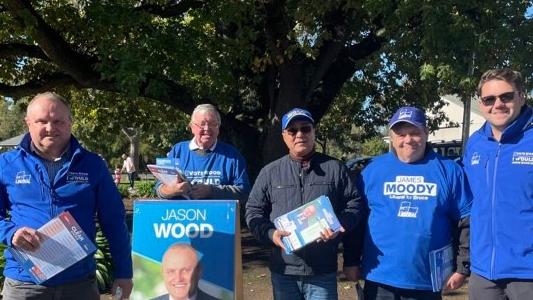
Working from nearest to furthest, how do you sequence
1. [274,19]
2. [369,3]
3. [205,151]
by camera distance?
1. [205,151]
2. [369,3]
3. [274,19]

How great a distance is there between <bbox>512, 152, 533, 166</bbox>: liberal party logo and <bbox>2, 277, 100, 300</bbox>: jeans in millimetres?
2657

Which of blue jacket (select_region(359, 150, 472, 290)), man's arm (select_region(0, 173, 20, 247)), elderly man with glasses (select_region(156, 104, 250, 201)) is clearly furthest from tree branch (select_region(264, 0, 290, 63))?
man's arm (select_region(0, 173, 20, 247))

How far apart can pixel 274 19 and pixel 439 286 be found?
26.5 ft

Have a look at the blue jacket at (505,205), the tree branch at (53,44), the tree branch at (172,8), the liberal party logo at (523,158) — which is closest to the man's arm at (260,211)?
the blue jacket at (505,205)

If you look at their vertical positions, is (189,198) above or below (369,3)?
below

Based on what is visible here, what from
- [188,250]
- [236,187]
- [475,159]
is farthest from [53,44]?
[475,159]

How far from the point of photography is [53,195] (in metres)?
3.47

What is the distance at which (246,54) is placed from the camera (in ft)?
37.8

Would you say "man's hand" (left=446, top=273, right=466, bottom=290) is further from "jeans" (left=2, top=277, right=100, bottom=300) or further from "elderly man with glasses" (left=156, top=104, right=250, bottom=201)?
"jeans" (left=2, top=277, right=100, bottom=300)

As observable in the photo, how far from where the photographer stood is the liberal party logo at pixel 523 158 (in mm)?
3520

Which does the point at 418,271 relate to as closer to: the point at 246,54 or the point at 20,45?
the point at 246,54

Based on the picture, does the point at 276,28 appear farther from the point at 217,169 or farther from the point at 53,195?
the point at 53,195

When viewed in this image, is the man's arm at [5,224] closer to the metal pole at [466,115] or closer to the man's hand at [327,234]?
the man's hand at [327,234]

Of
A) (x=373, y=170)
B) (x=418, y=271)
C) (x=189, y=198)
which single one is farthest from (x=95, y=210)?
(x=418, y=271)
